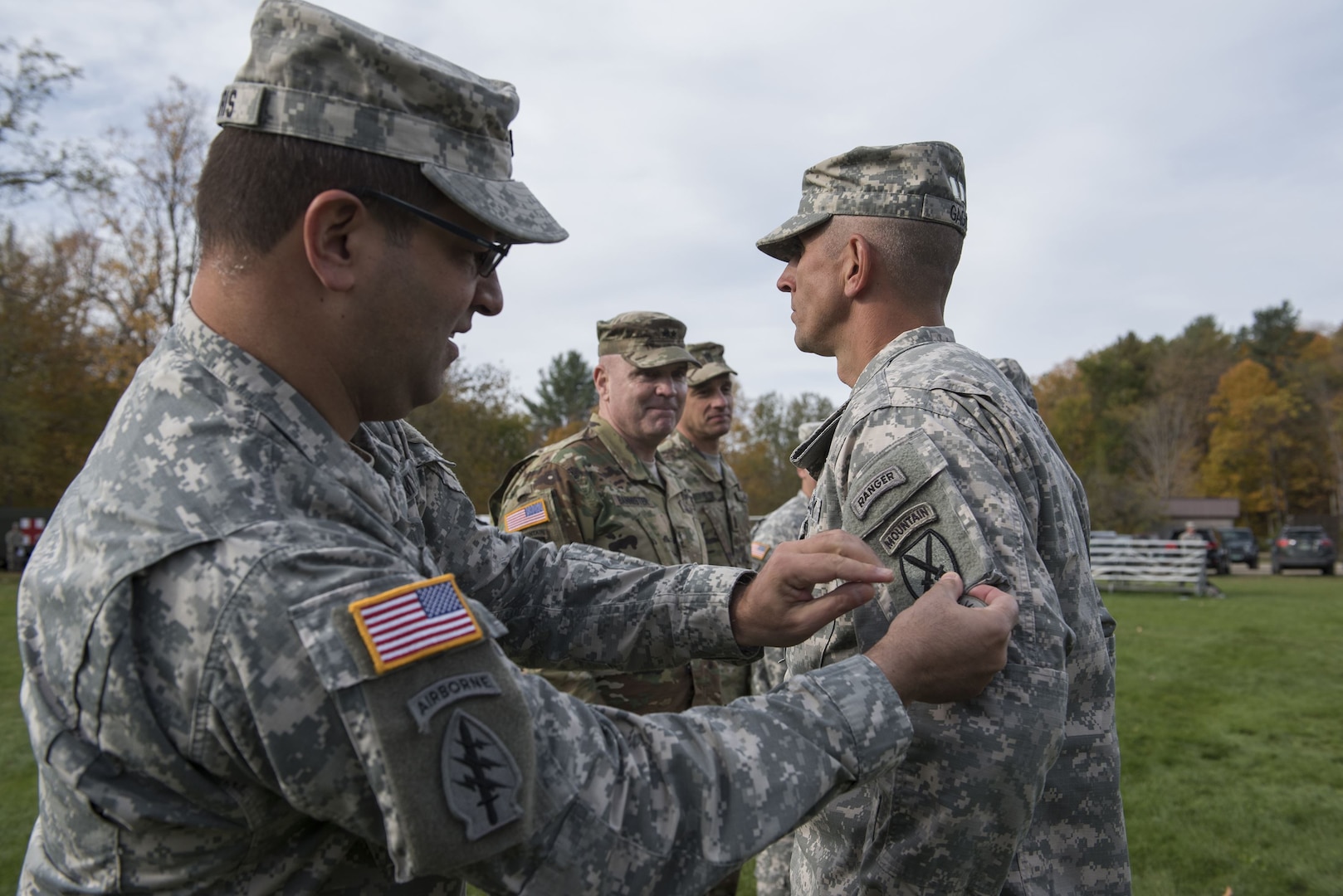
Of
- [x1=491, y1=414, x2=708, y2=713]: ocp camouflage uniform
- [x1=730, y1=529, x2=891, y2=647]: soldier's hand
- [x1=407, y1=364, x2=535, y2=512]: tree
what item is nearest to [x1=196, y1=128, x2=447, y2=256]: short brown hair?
[x1=730, y1=529, x2=891, y2=647]: soldier's hand

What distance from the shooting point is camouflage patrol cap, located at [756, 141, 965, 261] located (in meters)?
2.69

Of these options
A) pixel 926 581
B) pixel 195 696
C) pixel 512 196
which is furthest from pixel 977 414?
pixel 195 696

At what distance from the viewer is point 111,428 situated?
1.53 meters

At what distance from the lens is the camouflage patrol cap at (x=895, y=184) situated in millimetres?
2688

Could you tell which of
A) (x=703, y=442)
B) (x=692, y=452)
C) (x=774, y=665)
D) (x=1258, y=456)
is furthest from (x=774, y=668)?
(x=1258, y=456)

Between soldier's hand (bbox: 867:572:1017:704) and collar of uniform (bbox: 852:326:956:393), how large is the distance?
89cm

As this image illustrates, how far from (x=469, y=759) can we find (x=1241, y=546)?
39.0 meters

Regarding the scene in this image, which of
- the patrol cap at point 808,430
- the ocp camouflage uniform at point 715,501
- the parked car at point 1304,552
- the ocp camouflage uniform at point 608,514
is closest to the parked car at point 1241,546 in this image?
the parked car at point 1304,552

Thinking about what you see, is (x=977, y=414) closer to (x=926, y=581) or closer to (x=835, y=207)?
(x=926, y=581)

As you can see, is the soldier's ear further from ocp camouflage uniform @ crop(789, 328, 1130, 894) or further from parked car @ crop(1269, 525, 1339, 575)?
parked car @ crop(1269, 525, 1339, 575)

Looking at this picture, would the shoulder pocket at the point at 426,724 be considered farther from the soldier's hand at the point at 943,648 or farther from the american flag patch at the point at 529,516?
the american flag patch at the point at 529,516

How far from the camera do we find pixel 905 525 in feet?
6.82

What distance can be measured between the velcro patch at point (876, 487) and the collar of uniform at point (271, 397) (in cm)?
111

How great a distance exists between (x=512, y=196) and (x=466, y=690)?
0.92 meters
